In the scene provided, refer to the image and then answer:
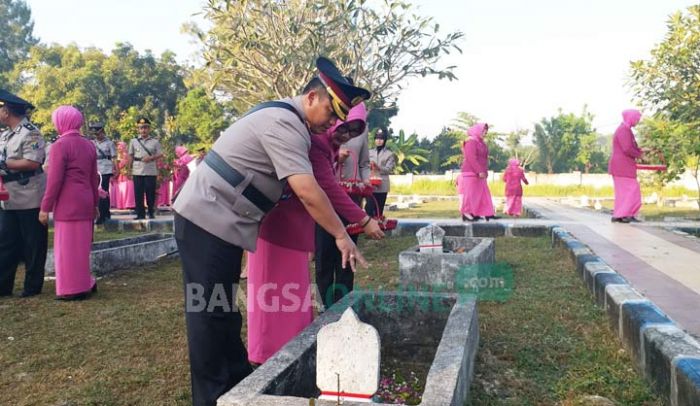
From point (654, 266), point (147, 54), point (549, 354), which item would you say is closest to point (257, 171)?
point (549, 354)

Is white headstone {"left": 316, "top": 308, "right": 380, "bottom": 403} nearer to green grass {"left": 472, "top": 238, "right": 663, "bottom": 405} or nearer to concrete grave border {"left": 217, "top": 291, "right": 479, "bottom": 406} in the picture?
concrete grave border {"left": 217, "top": 291, "right": 479, "bottom": 406}

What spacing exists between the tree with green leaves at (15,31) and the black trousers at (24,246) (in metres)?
52.3

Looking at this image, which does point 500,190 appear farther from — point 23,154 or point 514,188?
point 23,154

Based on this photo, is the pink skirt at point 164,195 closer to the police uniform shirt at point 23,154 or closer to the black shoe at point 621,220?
the police uniform shirt at point 23,154

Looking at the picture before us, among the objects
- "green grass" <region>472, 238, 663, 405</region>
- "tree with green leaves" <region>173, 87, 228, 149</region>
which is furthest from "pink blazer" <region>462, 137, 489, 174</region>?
"tree with green leaves" <region>173, 87, 228, 149</region>

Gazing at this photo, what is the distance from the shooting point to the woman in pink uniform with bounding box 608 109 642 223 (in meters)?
8.67

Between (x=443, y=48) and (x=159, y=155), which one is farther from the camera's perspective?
(x=443, y=48)

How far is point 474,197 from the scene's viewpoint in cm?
972

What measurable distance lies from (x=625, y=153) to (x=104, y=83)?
30.7 metres

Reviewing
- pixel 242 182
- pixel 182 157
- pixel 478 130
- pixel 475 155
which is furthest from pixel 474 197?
pixel 242 182

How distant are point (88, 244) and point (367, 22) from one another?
8923 mm

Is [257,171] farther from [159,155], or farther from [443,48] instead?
[443,48]

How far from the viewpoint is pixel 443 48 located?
1238 centimetres

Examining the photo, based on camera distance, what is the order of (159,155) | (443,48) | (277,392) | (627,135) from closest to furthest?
(277,392)
(627,135)
(159,155)
(443,48)
